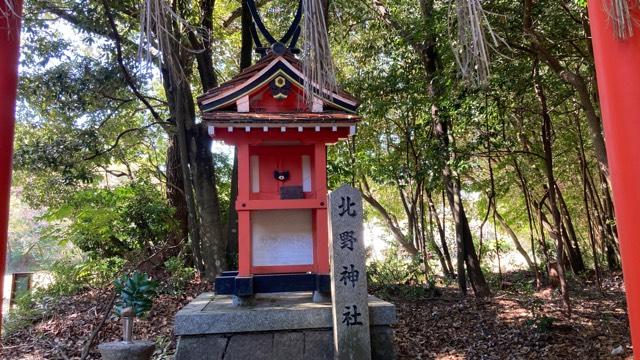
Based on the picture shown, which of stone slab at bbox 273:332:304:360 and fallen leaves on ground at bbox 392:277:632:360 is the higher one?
stone slab at bbox 273:332:304:360

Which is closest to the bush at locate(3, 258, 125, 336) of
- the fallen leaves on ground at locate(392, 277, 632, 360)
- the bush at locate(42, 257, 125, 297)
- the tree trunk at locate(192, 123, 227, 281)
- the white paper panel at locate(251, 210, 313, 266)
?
the bush at locate(42, 257, 125, 297)

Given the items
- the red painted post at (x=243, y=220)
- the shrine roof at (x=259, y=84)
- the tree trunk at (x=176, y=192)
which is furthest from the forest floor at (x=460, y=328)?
the shrine roof at (x=259, y=84)

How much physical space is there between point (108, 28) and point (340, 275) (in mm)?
5775

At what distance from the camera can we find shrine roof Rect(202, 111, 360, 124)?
5246 mm

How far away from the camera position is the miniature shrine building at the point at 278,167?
5371 millimetres

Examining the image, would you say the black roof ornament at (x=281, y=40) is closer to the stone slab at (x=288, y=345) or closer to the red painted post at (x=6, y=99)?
the stone slab at (x=288, y=345)

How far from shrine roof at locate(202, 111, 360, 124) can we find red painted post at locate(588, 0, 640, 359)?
3456mm

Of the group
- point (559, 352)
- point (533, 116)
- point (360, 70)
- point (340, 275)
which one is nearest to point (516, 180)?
point (533, 116)

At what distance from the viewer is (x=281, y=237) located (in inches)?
231

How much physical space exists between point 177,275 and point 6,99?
281 inches

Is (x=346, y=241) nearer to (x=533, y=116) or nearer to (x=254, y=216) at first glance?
(x=254, y=216)

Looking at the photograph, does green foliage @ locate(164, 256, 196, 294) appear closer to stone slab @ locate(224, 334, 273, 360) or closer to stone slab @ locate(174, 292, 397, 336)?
stone slab @ locate(174, 292, 397, 336)

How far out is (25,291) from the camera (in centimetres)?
934

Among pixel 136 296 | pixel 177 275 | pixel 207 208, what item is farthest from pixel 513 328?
pixel 177 275
